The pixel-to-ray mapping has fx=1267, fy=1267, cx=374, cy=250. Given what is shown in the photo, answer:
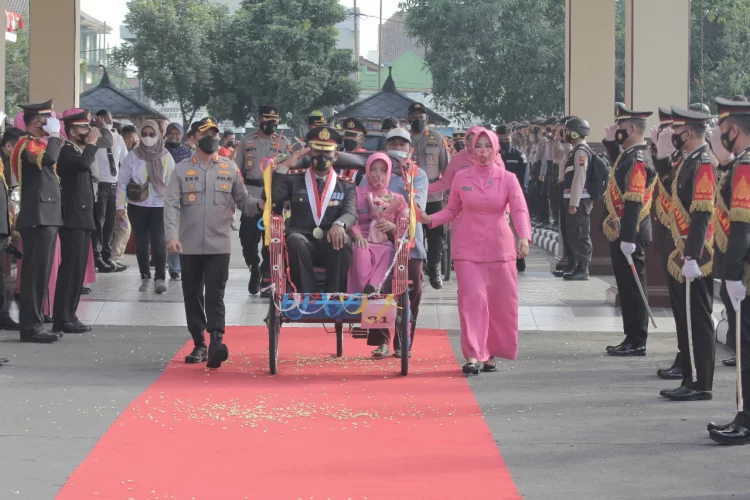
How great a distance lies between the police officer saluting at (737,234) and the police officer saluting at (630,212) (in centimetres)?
274

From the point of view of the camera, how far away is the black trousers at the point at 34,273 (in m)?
11.5

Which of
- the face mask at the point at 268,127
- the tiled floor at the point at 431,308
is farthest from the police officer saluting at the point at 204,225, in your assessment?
the face mask at the point at 268,127

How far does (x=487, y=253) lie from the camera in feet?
33.2

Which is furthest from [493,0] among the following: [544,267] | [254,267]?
[254,267]

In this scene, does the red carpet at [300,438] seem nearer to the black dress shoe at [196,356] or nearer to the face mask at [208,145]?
the black dress shoe at [196,356]

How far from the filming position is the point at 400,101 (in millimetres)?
30078

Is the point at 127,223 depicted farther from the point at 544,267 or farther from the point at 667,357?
the point at 667,357

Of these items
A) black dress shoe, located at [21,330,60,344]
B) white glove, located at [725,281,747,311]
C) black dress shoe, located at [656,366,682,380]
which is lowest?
black dress shoe, located at [656,366,682,380]

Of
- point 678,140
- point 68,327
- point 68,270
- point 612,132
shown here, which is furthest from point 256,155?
point 678,140

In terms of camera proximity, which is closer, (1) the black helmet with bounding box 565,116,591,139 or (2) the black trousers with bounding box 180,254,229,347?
(2) the black trousers with bounding box 180,254,229,347

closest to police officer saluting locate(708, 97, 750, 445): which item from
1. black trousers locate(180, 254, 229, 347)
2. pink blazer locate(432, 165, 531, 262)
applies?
pink blazer locate(432, 165, 531, 262)

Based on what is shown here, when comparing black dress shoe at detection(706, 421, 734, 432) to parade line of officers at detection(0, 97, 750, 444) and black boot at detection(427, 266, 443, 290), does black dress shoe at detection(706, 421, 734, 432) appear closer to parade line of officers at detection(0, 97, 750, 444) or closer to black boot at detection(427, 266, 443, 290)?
parade line of officers at detection(0, 97, 750, 444)

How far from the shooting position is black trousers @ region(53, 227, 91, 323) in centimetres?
1197

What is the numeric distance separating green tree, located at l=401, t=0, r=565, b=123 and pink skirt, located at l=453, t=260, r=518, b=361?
3302 centimetres
